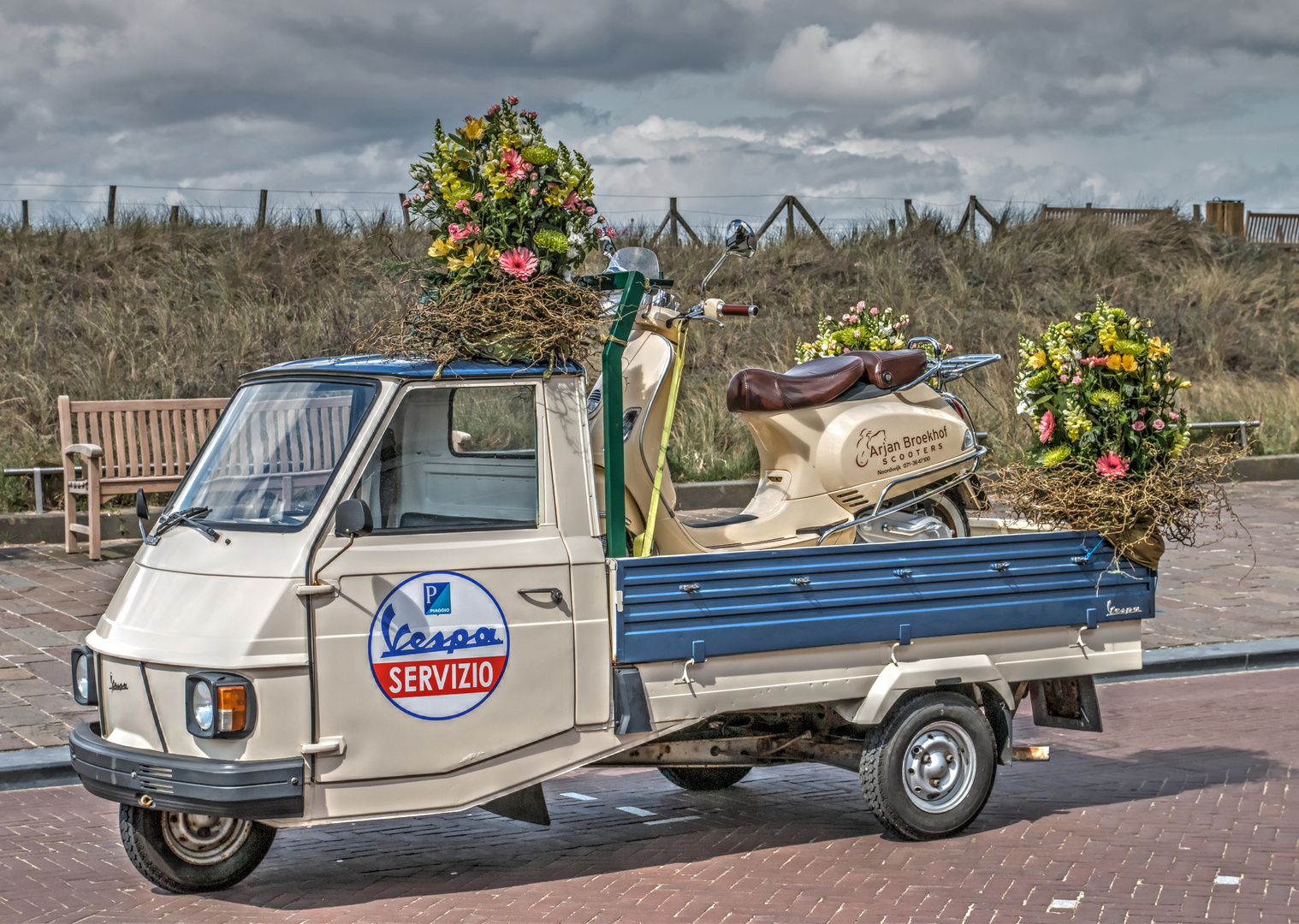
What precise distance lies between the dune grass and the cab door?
7.97 meters

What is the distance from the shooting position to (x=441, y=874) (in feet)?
18.2

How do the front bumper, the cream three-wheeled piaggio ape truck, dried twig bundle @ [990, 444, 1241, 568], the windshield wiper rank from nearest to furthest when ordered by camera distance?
1. the front bumper
2. the cream three-wheeled piaggio ape truck
3. the windshield wiper
4. dried twig bundle @ [990, 444, 1241, 568]

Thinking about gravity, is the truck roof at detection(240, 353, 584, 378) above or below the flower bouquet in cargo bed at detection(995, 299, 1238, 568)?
above

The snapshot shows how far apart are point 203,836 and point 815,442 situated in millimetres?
3334

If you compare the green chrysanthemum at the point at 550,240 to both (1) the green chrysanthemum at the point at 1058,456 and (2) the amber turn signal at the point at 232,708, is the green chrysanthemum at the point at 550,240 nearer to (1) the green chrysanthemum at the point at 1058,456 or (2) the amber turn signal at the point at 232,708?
(2) the amber turn signal at the point at 232,708

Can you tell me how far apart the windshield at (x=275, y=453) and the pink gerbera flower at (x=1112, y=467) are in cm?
328

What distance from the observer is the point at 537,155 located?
5.45 meters

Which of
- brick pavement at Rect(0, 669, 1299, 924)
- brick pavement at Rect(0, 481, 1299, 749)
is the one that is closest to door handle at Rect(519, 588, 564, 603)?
brick pavement at Rect(0, 669, 1299, 924)

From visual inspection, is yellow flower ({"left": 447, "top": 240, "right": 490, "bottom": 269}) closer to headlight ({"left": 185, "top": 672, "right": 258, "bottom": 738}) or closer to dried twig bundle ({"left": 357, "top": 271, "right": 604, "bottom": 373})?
dried twig bundle ({"left": 357, "top": 271, "right": 604, "bottom": 373})

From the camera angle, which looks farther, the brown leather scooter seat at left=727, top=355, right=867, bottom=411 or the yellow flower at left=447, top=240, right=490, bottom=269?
the brown leather scooter seat at left=727, top=355, right=867, bottom=411

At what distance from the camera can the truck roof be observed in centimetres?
514

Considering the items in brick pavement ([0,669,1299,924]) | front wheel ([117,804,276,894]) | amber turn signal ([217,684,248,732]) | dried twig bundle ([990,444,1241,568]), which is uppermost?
dried twig bundle ([990,444,1241,568])

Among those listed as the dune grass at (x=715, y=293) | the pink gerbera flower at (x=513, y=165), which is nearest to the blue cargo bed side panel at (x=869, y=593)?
the pink gerbera flower at (x=513, y=165)

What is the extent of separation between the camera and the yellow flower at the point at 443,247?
215 inches
